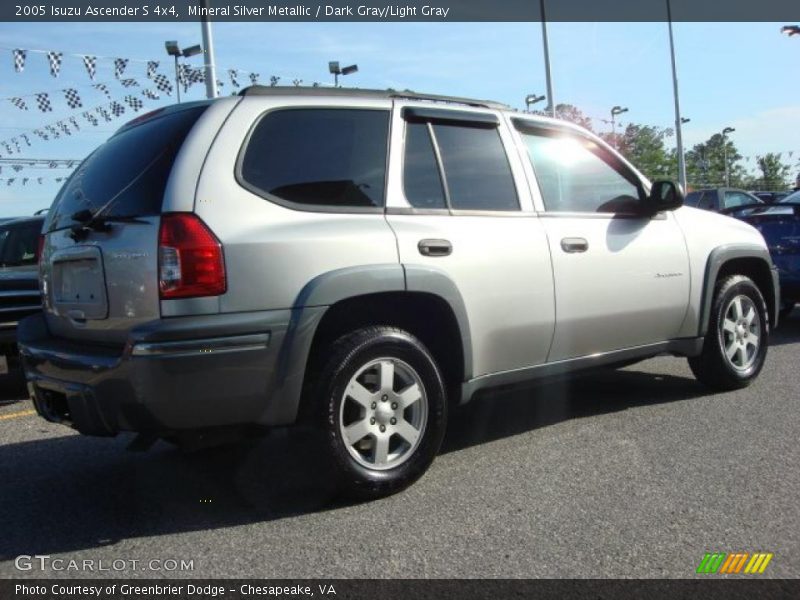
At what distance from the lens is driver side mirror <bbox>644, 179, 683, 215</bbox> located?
4.86 m

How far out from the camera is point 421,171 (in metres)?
3.92

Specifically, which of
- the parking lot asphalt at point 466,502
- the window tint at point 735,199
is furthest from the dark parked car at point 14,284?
the window tint at point 735,199

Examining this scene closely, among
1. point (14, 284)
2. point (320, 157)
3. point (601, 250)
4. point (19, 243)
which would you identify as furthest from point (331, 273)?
point (19, 243)

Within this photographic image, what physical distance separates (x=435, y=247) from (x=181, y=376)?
4.49 feet

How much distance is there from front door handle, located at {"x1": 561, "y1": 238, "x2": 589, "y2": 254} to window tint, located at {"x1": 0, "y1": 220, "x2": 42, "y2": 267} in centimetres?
487

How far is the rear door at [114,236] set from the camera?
10.4 feet

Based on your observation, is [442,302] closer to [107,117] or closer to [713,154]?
[107,117]

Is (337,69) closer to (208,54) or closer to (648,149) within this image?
(208,54)

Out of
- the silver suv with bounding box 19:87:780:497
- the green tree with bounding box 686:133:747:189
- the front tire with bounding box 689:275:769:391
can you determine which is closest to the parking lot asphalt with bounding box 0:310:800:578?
the front tire with bounding box 689:275:769:391

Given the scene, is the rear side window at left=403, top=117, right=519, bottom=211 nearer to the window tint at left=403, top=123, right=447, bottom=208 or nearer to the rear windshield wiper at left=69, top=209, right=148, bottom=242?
the window tint at left=403, top=123, right=447, bottom=208
